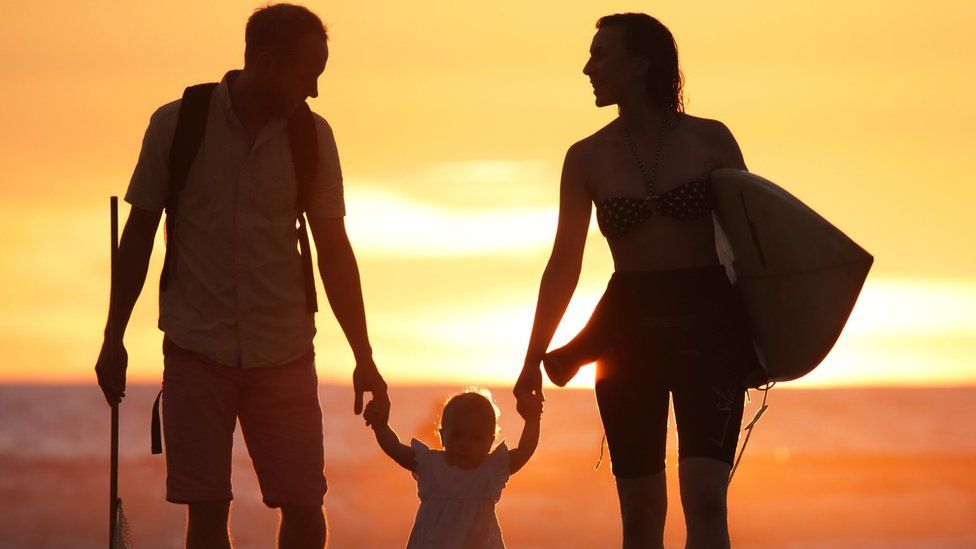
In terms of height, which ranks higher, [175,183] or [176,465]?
[175,183]

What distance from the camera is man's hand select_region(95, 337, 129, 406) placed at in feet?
20.3

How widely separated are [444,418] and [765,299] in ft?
4.69

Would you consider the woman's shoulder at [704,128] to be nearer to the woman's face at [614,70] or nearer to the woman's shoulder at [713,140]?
the woman's shoulder at [713,140]

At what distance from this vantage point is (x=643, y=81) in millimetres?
6281

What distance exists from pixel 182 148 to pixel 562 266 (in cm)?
150

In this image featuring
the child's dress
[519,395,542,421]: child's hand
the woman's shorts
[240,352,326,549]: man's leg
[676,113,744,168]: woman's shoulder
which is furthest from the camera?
the child's dress

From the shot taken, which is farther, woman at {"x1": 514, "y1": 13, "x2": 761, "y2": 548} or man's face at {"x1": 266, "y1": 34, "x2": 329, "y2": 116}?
man's face at {"x1": 266, "y1": 34, "x2": 329, "y2": 116}

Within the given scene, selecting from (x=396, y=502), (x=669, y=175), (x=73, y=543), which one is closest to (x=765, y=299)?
(x=669, y=175)

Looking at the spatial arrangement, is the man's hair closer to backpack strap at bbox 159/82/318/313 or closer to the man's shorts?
backpack strap at bbox 159/82/318/313

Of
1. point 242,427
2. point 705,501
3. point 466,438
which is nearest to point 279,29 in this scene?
point 242,427

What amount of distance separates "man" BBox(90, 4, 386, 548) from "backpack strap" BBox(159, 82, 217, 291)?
0.05 feet

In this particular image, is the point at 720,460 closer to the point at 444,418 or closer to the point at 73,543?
the point at 444,418

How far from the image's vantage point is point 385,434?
665cm

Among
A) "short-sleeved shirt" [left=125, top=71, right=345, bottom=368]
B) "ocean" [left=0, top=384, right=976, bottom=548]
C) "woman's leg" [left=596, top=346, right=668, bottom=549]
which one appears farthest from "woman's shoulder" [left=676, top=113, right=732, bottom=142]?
"ocean" [left=0, top=384, right=976, bottom=548]
